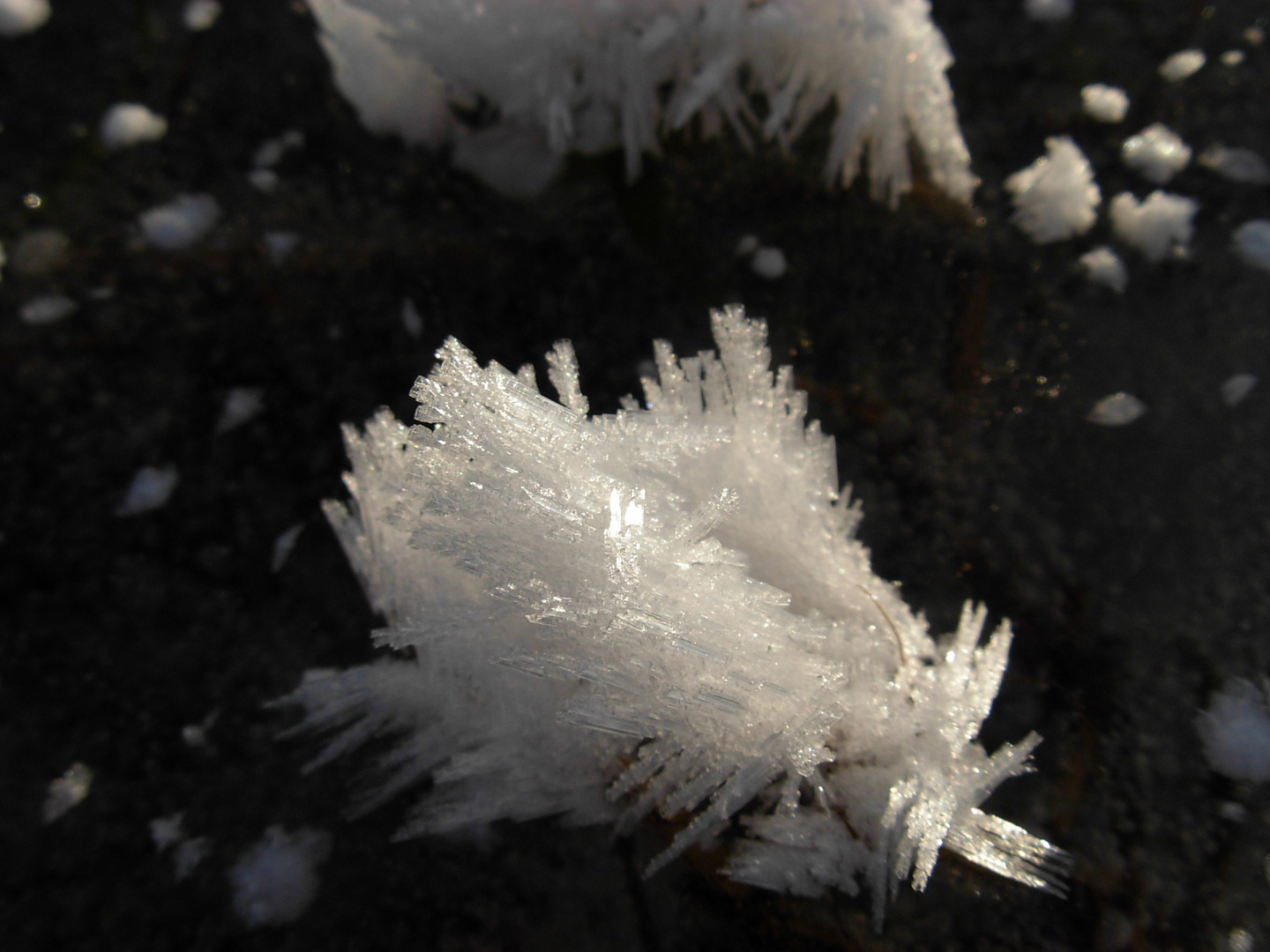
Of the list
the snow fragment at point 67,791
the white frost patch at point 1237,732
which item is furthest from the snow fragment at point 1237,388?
the snow fragment at point 67,791

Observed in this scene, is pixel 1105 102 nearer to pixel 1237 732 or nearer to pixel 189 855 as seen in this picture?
pixel 1237 732

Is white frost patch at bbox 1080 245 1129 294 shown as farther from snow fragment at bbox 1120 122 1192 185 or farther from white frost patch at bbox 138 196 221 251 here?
white frost patch at bbox 138 196 221 251

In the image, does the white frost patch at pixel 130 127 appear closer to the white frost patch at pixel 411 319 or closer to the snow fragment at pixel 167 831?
the white frost patch at pixel 411 319

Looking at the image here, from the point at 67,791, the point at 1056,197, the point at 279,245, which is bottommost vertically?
the point at 67,791

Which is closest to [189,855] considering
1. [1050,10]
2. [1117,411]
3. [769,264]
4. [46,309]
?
[46,309]

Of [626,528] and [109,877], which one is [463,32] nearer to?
→ [626,528]
